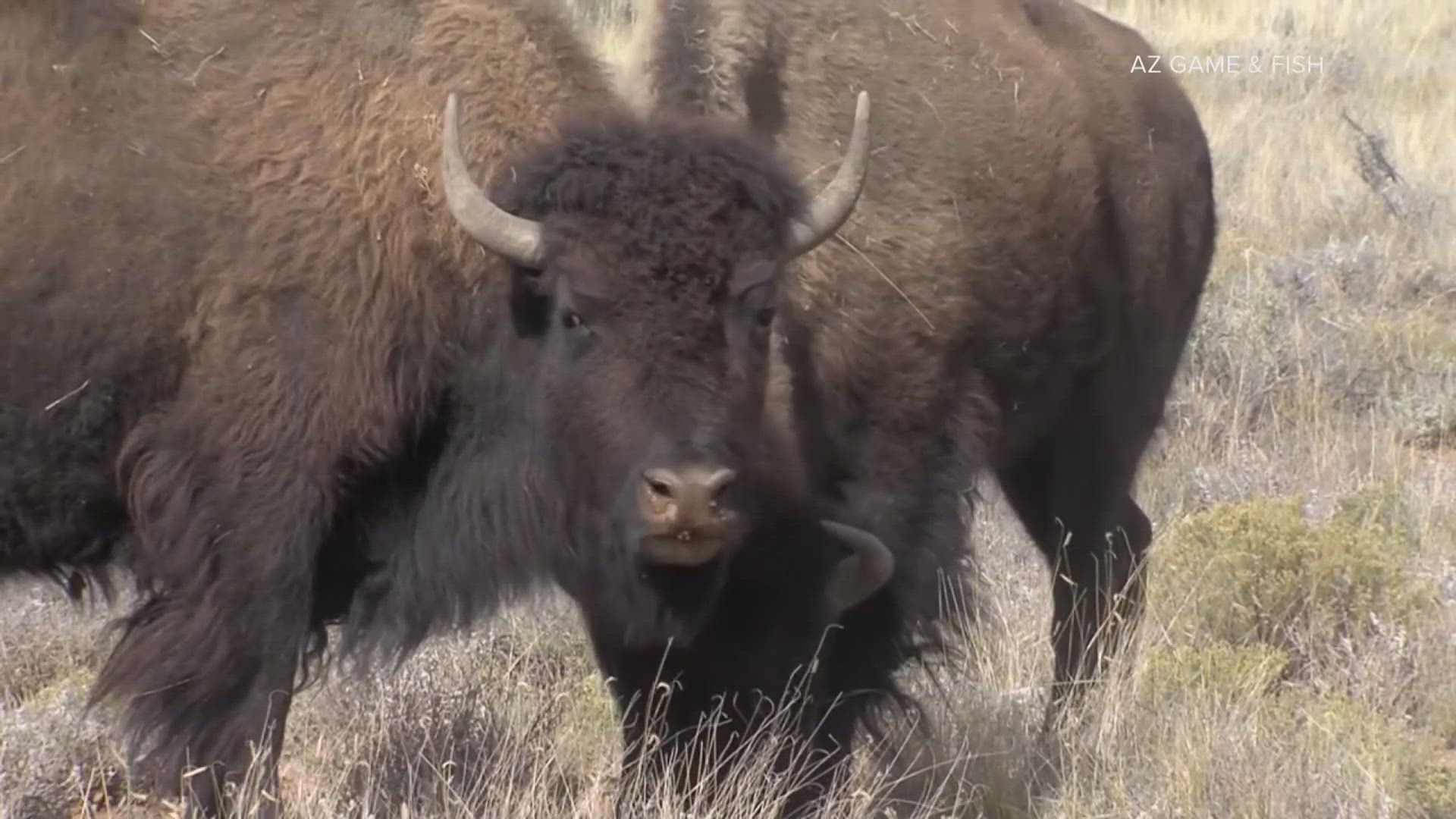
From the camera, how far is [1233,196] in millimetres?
11922

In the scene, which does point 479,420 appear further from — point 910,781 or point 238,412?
point 910,781

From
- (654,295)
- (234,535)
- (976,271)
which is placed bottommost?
(234,535)

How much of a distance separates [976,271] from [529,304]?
141 cm

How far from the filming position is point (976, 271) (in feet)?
15.7

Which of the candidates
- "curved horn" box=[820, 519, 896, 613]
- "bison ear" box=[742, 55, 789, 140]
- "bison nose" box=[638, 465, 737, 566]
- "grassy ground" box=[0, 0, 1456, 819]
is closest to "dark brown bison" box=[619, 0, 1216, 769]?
"bison ear" box=[742, 55, 789, 140]

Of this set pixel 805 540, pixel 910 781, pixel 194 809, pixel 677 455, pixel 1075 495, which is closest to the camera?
pixel 677 455

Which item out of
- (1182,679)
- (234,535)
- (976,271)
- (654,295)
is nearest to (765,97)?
(976,271)

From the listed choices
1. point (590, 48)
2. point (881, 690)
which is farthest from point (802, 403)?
point (590, 48)

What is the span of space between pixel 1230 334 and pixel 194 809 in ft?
19.2

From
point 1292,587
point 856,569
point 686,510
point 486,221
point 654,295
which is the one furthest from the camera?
point 1292,587

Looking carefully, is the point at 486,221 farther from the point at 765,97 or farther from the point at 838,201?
the point at 765,97

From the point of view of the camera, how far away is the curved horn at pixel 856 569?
168 inches

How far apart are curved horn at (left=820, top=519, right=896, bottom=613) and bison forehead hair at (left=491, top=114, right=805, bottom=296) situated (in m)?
0.79

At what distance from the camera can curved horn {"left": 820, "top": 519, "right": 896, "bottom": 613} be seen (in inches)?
168
